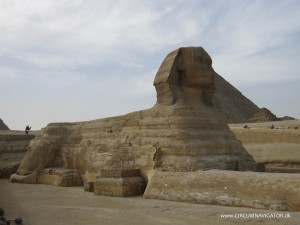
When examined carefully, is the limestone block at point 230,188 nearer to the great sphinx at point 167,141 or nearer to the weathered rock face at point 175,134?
the great sphinx at point 167,141

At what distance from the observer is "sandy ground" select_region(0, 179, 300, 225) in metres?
6.68

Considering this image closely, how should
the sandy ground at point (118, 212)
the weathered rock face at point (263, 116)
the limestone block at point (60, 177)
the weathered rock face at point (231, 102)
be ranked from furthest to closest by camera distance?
1. the weathered rock face at point (263, 116)
2. the weathered rock face at point (231, 102)
3. the limestone block at point (60, 177)
4. the sandy ground at point (118, 212)

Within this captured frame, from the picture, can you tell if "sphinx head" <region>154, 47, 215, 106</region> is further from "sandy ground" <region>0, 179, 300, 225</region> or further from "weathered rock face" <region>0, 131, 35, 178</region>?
"weathered rock face" <region>0, 131, 35, 178</region>

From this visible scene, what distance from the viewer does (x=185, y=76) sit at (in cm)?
1105

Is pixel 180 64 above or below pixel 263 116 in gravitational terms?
below

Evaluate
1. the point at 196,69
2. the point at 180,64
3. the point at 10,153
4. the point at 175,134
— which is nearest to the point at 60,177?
the point at 175,134

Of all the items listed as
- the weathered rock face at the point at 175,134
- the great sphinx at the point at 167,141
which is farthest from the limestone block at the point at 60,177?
the weathered rock face at the point at 175,134

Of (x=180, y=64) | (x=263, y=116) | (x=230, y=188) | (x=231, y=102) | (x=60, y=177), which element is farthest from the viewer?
(x=263, y=116)

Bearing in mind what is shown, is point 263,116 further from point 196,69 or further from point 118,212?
point 118,212

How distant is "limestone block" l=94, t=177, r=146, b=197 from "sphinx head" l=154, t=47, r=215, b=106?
7.67 ft

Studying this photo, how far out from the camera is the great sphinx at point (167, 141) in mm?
9672

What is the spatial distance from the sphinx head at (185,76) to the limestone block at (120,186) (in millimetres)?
2337

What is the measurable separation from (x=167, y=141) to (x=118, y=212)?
8.75ft

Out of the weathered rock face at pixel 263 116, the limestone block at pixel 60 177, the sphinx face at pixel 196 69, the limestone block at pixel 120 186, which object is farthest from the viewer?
the weathered rock face at pixel 263 116
